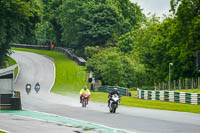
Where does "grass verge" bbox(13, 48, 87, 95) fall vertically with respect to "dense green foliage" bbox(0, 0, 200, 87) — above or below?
below

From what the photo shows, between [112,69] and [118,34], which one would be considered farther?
[118,34]

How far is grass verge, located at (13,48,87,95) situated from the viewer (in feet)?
209

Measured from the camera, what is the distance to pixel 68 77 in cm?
7488

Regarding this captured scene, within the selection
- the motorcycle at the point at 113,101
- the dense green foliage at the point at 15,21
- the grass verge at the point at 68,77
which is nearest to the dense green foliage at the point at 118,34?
the dense green foliage at the point at 15,21

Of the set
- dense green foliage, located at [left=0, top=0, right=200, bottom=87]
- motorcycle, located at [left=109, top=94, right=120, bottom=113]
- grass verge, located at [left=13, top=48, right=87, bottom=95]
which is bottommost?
motorcycle, located at [left=109, top=94, right=120, bottom=113]

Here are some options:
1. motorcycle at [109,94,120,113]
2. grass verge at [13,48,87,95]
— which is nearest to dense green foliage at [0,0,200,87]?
grass verge at [13,48,87,95]

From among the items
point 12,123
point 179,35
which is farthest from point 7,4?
point 12,123

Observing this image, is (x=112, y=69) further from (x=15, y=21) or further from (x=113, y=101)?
(x=113, y=101)

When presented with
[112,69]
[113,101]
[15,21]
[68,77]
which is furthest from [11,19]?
[113,101]

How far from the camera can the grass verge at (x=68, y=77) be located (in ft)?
209

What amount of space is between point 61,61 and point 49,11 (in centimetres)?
2431

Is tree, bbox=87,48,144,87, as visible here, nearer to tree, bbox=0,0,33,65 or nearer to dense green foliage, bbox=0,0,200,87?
dense green foliage, bbox=0,0,200,87

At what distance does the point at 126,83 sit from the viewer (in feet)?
235

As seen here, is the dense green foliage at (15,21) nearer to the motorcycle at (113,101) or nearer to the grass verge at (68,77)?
the grass verge at (68,77)
